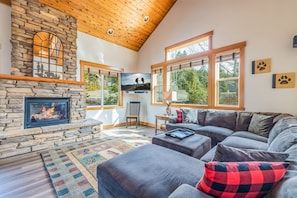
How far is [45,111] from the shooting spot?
3.35 metres

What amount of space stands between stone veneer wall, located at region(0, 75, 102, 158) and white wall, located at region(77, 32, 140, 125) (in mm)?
1023

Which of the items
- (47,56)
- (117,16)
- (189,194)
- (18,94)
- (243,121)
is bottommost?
(189,194)

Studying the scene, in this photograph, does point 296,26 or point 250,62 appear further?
point 250,62

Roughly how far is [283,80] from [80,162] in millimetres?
4037

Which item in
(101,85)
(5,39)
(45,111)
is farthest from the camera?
(101,85)

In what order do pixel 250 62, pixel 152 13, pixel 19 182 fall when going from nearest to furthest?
1. pixel 19 182
2. pixel 250 62
3. pixel 152 13

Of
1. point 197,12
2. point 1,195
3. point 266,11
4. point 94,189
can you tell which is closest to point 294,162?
point 94,189

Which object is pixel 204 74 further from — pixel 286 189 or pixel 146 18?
pixel 286 189

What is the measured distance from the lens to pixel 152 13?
4613 millimetres

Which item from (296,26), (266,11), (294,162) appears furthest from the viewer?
(266,11)

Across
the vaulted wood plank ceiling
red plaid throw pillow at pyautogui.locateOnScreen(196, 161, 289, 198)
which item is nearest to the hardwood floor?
red plaid throw pillow at pyautogui.locateOnScreen(196, 161, 289, 198)

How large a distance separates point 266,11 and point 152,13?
2988mm

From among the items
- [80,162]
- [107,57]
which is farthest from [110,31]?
[80,162]

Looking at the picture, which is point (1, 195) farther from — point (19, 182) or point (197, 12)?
point (197, 12)
